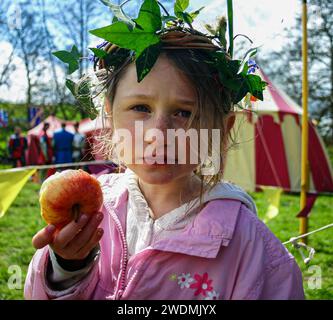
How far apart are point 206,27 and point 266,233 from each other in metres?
0.58

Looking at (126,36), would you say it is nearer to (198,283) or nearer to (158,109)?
(158,109)

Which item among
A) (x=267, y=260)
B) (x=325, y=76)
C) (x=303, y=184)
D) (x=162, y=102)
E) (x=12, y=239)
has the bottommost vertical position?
(x=12, y=239)

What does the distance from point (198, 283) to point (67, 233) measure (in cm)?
34

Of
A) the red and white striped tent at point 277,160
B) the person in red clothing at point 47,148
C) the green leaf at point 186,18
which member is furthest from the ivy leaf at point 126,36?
the person in red clothing at point 47,148

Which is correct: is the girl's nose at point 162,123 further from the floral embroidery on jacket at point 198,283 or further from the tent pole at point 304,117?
the tent pole at point 304,117

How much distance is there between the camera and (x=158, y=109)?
3.59ft

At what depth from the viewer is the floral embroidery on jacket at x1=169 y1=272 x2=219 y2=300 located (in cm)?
108

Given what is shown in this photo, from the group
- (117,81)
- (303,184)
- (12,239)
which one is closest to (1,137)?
(12,239)

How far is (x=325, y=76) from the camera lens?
1142cm

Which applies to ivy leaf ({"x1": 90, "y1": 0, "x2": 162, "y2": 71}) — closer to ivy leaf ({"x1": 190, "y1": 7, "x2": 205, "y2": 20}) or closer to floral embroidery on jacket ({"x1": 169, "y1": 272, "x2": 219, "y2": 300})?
ivy leaf ({"x1": 190, "y1": 7, "x2": 205, "y2": 20})

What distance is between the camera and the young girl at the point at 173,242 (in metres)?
1.08

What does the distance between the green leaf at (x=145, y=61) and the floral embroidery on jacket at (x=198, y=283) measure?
494 mm

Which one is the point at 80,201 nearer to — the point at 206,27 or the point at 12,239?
the point at 206,27

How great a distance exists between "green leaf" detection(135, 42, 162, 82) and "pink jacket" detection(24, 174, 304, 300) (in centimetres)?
38
